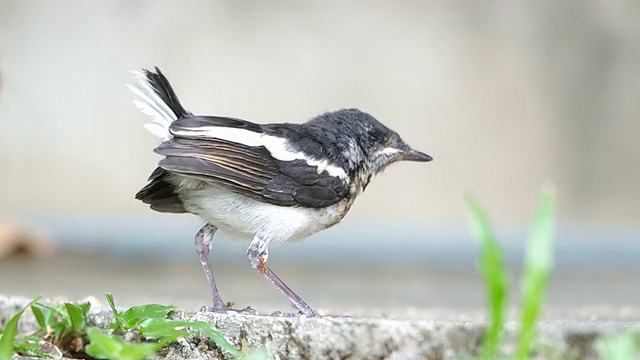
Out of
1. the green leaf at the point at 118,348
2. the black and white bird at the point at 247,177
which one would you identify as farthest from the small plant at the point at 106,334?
the black and white bird at the point at 247,177

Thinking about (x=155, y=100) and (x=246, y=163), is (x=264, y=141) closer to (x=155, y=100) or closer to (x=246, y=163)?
(x=246, y=163)

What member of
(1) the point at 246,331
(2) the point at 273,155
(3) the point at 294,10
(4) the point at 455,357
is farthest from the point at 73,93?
(4) the point at 455,357

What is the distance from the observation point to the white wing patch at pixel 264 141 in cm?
388

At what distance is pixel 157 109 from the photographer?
408cm

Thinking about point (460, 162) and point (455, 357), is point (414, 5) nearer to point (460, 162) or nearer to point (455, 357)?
point (460, 162)

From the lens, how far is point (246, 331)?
2.75m

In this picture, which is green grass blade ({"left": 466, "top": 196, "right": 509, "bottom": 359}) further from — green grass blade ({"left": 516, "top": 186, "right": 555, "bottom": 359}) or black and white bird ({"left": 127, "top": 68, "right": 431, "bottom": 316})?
black and white bird ({"left": 127, "top": 68, "right": 431, "bottom": 316})

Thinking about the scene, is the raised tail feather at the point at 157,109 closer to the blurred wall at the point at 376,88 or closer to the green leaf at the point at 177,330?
the green leaf at the point at 177,330

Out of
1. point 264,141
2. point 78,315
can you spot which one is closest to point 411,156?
point 264,141

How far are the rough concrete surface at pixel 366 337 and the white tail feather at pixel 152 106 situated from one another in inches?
44.4

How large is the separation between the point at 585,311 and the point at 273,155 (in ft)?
4.57

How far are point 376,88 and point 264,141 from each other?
601cm

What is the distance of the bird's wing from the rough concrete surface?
0.86 m

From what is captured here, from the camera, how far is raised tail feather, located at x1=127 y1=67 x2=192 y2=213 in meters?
4.05
